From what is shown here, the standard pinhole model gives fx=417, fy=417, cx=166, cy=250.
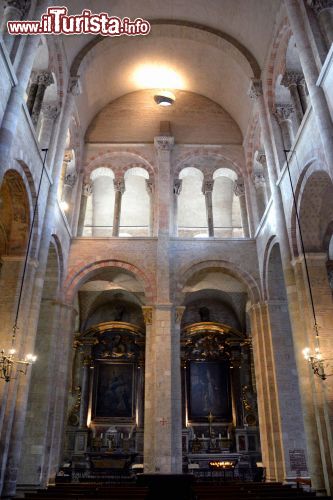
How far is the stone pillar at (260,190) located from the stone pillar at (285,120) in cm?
277

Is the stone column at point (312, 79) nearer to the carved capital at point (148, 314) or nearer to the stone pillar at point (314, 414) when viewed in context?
the stone pillar at point (314, 414)

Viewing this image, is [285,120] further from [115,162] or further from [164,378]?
[164,378]

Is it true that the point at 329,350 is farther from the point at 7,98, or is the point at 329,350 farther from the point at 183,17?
the point at 183,17

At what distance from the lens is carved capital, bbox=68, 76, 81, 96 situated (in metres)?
14.6

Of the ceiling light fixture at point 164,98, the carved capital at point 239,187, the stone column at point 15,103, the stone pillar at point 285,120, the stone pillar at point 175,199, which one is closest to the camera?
the stone column at point 15,103

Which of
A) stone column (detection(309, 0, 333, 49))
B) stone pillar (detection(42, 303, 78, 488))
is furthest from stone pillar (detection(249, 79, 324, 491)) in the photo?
stone pillar (detection(42, 303, 78, 488))

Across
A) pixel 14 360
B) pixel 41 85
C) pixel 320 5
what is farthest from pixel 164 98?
pixel 14 360

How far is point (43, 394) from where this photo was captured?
12273 millimetres

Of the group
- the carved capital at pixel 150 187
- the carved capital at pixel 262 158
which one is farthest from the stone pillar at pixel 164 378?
the carved capital at pixel 262 158

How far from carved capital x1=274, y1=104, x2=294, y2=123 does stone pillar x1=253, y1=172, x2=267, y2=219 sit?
2761 mm

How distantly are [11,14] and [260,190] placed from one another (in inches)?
409

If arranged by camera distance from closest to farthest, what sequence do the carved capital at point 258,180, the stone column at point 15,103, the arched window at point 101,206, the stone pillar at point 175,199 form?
1. the stone column at point 15,103
2. the stone pillar at point 175,199
3. the carved capital at point 258,180
4. the arched window at point 101,206

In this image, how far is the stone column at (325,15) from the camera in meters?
10.1

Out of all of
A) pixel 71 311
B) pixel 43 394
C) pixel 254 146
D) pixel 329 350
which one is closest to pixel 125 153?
pixel 254 146
